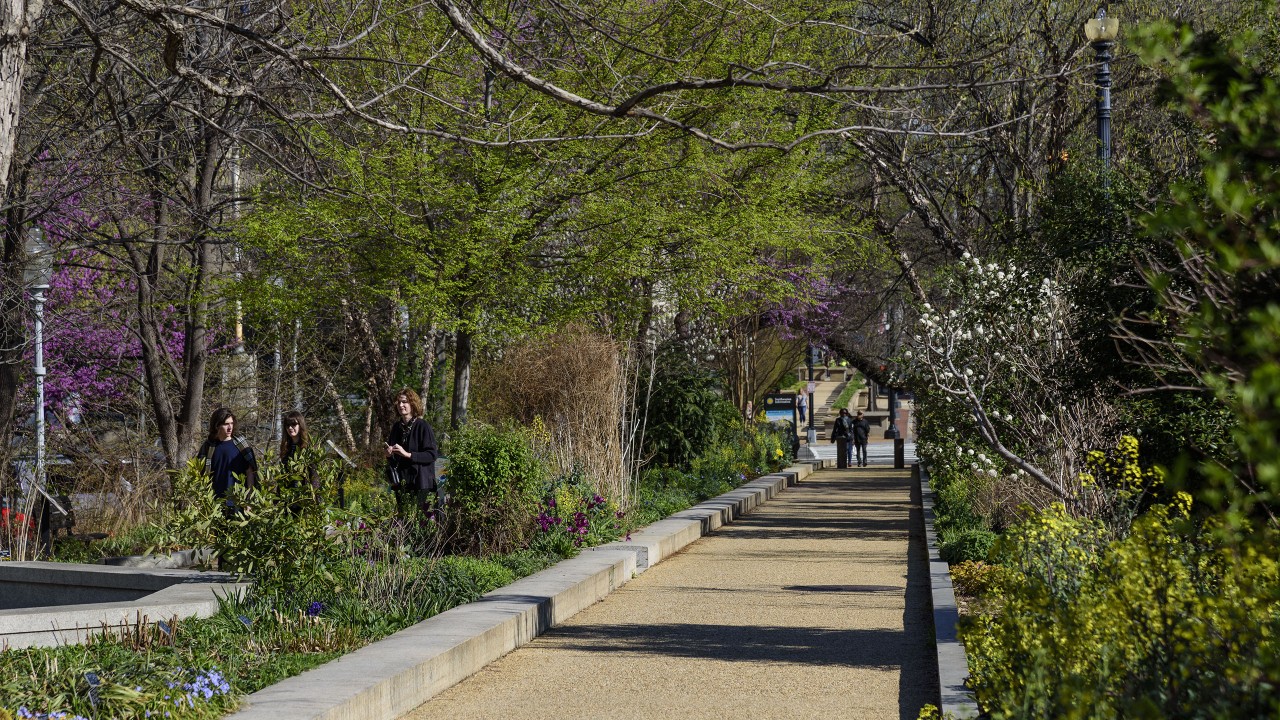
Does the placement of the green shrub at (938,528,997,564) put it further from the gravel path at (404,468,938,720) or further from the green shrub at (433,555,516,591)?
the green shrub at (433,555,516,591)

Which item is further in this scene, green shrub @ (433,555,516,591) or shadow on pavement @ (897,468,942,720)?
green shrub @ (433,555,516,591)

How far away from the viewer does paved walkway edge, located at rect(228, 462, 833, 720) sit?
21.3 feet

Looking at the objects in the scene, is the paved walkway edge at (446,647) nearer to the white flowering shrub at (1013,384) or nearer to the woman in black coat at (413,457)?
the woman in black coat at (413,457)

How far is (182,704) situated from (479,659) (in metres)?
2.75

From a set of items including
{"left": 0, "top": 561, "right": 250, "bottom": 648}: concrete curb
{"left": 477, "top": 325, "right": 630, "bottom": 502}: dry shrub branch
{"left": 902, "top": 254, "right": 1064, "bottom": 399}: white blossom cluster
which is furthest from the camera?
{"left": 477, "top": 325, "right": 630, "bottom": 502}: dry shrub branch

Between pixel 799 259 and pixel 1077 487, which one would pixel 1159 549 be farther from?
pixel 799 259

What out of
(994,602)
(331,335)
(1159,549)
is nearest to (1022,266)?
(994,602)

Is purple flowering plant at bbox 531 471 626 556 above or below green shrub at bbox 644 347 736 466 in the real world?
below

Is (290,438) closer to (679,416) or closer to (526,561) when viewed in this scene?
(526,561)

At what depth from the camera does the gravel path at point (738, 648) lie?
24.6 feet

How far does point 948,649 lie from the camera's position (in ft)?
26.3

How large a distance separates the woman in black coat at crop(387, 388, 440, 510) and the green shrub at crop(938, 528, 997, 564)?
497 centimetres

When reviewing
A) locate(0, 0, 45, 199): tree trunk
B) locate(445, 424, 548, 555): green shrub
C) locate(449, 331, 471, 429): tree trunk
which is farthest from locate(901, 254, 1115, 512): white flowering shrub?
locate(0, 0, 45, 199): tree trunk

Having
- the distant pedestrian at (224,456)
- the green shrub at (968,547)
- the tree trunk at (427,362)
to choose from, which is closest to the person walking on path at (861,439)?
the tree trunk at (427,362)
